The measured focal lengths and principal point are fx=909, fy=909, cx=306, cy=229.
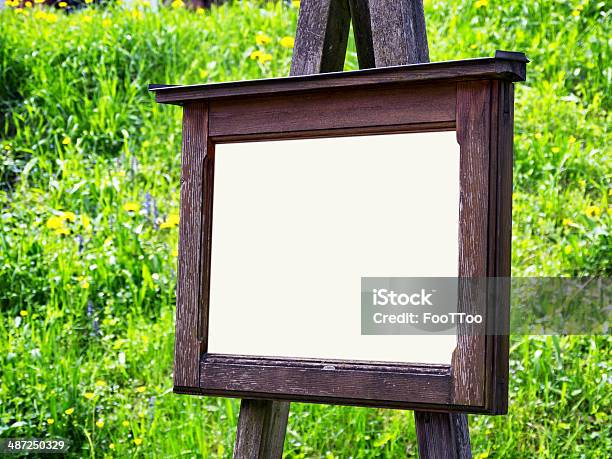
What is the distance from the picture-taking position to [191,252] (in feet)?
6.29

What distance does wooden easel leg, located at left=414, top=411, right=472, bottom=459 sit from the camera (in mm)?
1770

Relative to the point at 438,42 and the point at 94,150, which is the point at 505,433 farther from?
the point at 94,150

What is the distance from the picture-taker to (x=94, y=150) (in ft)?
13.9

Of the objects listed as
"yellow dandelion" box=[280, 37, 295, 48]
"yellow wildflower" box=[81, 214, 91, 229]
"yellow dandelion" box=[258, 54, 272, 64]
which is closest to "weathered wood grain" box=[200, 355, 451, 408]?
"yellow wildflower" box=[81, 214, 91, 229]

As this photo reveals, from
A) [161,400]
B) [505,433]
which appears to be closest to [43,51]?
[161,400]

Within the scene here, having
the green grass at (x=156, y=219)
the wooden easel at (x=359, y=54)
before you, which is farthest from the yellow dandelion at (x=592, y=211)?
the wooden easel at (x=359, y=54)

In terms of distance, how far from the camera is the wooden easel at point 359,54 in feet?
5.85

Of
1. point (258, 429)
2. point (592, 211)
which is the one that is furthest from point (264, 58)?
point (258, 429)

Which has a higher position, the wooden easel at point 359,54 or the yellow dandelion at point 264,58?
the yellow dandelion at point 264,58

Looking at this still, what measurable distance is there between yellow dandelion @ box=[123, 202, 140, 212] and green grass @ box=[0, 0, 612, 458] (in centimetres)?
4

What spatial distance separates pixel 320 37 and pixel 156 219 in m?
2.01

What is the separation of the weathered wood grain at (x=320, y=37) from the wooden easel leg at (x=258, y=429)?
74cm

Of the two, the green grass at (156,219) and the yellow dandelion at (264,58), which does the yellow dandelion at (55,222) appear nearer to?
the green grass at (156,219)

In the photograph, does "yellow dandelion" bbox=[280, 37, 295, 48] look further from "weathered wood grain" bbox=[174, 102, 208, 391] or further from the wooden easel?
"weathered wood grain" bbox=[174, 102, 208, 391]
